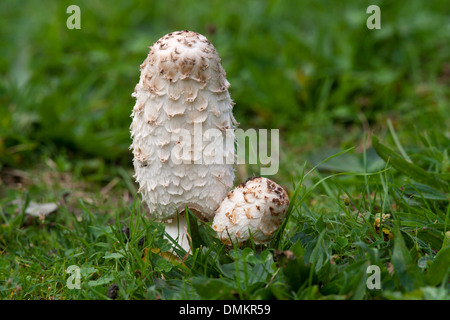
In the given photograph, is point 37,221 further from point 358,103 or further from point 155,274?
point 358,103

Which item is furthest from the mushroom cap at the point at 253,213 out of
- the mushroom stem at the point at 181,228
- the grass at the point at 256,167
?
the mushroom stem at the point at 181,228

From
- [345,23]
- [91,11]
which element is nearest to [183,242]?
[345,23]

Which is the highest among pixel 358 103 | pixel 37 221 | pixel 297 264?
pixel 358 103

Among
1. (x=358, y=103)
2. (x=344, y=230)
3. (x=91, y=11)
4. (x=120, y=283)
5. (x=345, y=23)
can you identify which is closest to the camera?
(x=120, y=283)

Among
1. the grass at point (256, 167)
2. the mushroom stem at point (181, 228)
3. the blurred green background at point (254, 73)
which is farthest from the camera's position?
the blurred green background at point (254, 73)

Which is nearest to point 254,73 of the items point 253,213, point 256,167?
point 256,167

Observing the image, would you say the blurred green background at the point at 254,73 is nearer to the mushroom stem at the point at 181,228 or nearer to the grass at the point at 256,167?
the grass at the point at 256,167
